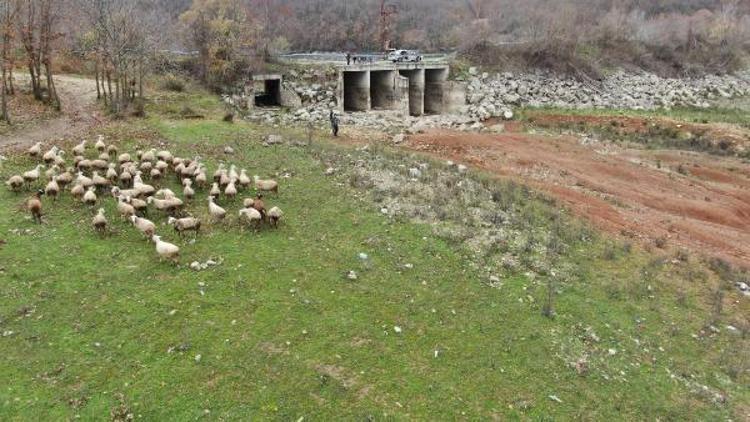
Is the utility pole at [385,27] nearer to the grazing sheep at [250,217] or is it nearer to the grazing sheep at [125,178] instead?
the grazing sheep at [125,178]

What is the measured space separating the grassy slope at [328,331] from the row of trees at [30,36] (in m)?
13.4

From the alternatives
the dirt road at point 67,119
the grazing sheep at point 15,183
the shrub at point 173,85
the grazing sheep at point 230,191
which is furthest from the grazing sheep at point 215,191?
the shrub at point 173,85

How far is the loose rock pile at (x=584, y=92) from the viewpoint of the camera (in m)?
50.5

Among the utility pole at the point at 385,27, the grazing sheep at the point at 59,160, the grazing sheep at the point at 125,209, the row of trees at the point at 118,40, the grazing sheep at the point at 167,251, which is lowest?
the grazing sheep at the point at 167,251

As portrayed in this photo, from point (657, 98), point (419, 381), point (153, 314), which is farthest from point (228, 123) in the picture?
point (657, 98)

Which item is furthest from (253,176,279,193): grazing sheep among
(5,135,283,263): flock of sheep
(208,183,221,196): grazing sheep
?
(208,183,221,196): grazing sheep

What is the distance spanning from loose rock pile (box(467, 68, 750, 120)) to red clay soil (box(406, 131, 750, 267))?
36.9ft

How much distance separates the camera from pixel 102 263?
15227 mm

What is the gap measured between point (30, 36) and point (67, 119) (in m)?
5.12

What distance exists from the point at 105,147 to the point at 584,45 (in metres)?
54.3

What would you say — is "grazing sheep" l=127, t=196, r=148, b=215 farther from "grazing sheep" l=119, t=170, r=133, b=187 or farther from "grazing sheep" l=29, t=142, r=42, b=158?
"grazing sheep" l=29, t=142, r=42, b=158

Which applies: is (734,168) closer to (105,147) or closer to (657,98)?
(657,98)

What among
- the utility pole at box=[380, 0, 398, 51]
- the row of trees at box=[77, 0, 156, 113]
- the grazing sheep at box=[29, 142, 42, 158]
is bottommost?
the grazing sheep at box=[29, 142, 42, 158]

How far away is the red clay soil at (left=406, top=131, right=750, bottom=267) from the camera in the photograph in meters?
22.7
